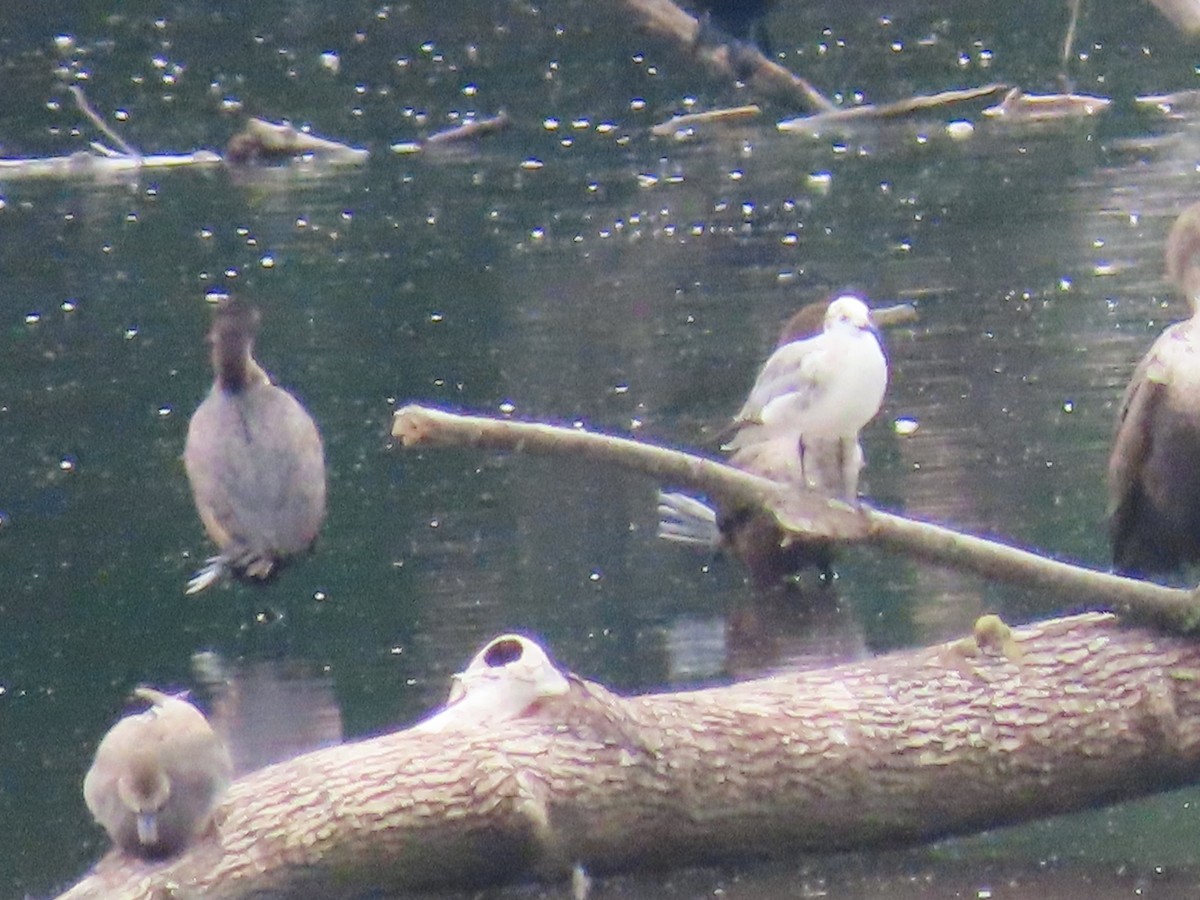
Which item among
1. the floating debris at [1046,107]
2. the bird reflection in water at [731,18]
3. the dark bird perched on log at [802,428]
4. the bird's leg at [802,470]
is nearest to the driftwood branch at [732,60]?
the bird reflection in water at [731,18]

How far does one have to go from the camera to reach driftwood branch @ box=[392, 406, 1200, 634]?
12.8 feet

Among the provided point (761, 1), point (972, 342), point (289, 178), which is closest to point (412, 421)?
point (972, 342)

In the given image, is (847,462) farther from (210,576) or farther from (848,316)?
(210,576)

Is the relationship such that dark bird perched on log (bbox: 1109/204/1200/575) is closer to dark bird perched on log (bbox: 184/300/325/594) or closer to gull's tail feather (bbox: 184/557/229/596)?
dark bird perched on log (bbox: 184/300/325/594)

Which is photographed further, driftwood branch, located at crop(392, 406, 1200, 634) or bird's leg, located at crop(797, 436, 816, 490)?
bird's leg, located at crop(797, 436, 816, 490)

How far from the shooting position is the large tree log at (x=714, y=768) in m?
4.05

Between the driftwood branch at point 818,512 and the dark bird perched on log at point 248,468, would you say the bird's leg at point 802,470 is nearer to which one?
the dark bird perched on log at point 248,468

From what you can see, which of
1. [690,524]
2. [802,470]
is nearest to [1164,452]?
[802,470]

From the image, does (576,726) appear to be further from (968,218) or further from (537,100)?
(537,100)

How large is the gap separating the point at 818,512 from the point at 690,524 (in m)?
1.99

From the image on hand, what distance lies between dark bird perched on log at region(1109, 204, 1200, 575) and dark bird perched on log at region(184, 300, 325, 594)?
222cm

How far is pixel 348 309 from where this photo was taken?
10.0 m

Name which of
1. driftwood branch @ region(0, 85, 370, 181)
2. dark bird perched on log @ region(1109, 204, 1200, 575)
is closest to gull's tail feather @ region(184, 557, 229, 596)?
dark bird perched on log @ region(1109, 204, 1200, 575)

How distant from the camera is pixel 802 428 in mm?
5781
